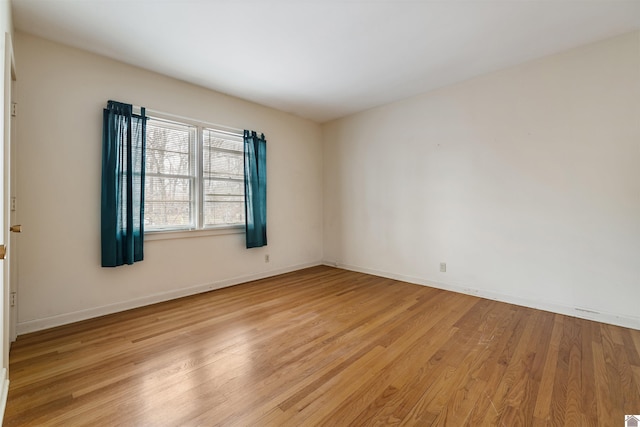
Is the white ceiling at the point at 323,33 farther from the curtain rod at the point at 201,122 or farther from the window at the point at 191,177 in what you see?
the window at the point at 191,177

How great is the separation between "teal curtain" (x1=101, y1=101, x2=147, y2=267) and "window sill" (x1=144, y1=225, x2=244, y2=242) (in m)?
0.15

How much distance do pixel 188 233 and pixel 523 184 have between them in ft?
13.5

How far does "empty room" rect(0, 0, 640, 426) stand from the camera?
5.69ft

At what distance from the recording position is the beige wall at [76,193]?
8.27 feet

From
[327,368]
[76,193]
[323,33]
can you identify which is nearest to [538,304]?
[327,368]

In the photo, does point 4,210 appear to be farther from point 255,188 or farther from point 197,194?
point 255,188

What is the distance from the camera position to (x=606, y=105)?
8.92 ft

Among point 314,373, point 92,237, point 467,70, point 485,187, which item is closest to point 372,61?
point 467,70

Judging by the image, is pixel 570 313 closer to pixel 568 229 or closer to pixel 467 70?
pixel 568 229

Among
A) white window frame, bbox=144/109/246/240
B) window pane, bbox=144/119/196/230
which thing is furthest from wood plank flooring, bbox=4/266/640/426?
window pane, bbox=144/119/196/230

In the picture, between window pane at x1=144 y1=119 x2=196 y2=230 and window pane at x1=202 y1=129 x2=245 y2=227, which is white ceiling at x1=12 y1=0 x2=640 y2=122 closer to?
window pane at x1=144 y1=119 x2=196 y2=230

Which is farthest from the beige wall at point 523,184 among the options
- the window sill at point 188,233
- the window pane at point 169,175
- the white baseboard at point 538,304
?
the window pane at point 169,175

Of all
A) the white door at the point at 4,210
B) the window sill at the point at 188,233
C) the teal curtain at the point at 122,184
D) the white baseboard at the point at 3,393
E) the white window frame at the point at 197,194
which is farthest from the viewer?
the white window frame at the point at 197,194

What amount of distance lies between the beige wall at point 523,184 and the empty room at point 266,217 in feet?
0.07
